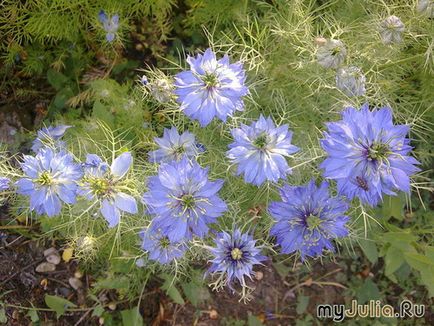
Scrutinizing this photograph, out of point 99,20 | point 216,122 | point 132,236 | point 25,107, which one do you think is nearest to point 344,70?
point 216,122

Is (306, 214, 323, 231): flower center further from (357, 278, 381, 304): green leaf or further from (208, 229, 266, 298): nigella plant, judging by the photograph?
(357, 278, 381, 304): green leaf

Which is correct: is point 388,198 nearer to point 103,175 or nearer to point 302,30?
point 302,30

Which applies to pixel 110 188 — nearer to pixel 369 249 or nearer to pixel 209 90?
pixel 209 90

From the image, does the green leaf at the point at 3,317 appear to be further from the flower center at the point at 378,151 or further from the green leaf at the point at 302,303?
the flower center at the point at 378,151

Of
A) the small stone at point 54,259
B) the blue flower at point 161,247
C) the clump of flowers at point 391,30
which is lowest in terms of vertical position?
the blue flower at point 161,247

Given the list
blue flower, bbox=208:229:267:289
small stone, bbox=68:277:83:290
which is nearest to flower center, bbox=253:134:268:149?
blue flower, bbox=208:229:267:289

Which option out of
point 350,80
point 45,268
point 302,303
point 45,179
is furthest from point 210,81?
point 45,268

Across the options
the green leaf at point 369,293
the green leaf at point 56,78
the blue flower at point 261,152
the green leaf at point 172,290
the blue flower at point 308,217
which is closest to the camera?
the blue flower at point 261,152

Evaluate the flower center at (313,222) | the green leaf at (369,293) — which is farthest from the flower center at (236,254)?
the green leaf at (369,293)
